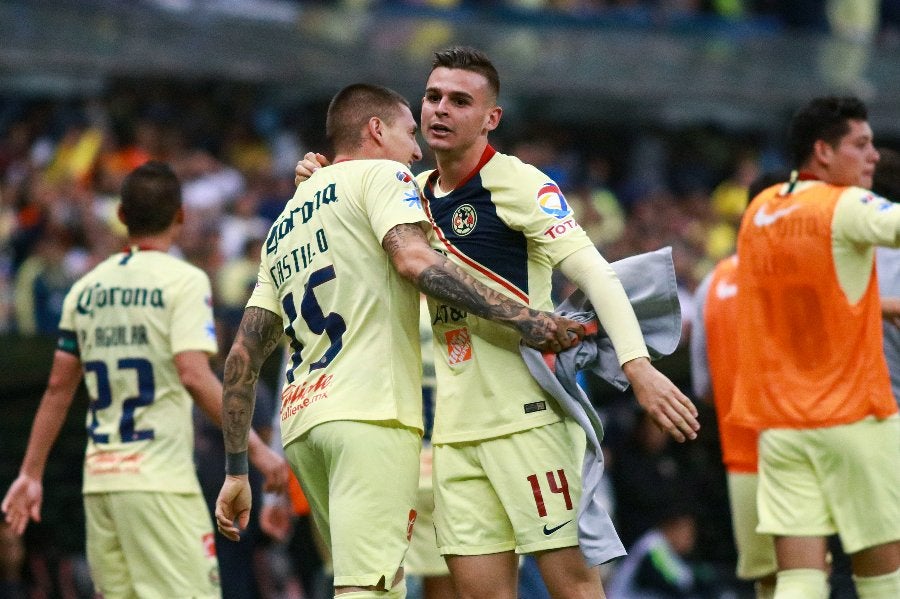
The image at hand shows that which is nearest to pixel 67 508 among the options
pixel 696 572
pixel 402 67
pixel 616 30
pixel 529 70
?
pixel 696 572

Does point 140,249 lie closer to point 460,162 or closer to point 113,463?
point 113,463

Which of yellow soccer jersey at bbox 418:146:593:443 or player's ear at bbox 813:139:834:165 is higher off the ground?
player's ear at bbox 813:139:834:165

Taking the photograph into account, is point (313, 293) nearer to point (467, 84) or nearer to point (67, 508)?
point (467, 84)

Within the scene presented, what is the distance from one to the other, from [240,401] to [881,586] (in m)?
3.04

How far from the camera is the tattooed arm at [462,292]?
18.4ft

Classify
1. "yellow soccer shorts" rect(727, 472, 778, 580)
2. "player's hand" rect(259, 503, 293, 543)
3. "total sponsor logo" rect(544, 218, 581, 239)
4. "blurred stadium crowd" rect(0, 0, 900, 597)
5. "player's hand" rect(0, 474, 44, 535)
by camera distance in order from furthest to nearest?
"blurred stadium crowd" rect(0, 0, 900, 597), "yellow soccer shorts" rect(727, 472, 778, 580), "player's hand" rect(259, 503, 293, 543), "player's hand" rect(0, 474, 44, 535), "total sponsor logo" rect(544, 218, 581, 239)

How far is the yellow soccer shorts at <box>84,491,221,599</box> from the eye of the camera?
7.37 metres

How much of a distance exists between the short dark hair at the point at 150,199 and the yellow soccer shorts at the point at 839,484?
9.94 feet

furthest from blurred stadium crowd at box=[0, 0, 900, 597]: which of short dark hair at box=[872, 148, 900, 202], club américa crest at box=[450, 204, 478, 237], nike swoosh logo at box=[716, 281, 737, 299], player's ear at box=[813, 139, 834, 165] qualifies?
club américa crest at box=[450, 204, 478, 237]

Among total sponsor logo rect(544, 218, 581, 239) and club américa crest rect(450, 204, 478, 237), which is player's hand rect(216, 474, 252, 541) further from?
total sponsor logo rect(544, 218, 581, 239)

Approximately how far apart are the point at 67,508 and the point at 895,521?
16.8ft

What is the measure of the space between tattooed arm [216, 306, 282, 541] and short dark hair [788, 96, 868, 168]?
108 inches

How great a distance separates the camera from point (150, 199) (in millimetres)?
7570

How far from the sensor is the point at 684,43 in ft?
67.6
